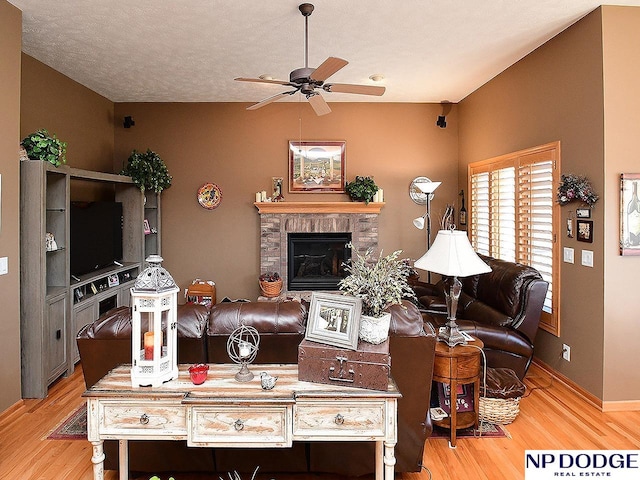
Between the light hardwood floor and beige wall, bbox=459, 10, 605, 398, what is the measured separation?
0.34m

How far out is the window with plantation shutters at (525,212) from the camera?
4.31 meters

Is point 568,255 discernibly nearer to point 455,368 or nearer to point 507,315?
point 507,315

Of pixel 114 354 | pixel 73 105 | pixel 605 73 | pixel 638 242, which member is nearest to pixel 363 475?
pixel 114 354

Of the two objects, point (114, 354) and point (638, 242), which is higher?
point (638, 242)

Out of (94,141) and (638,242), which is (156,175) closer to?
(94,141)

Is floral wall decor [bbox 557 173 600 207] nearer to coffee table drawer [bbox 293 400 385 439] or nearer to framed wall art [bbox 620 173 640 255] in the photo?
framed wall art [bbox 620 173 640 255]

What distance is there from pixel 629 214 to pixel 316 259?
4275 millimetres

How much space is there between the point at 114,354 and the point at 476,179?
17.4 ft

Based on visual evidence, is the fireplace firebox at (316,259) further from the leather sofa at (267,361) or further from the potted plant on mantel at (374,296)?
the potted plant on mantel at (374,296)

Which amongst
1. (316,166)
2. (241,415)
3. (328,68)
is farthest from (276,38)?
(241,415)

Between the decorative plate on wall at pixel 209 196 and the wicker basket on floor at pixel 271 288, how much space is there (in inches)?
A: 56.1

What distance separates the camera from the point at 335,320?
2.14m

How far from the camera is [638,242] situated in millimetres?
3574

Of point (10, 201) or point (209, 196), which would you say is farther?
point (209, 196)
